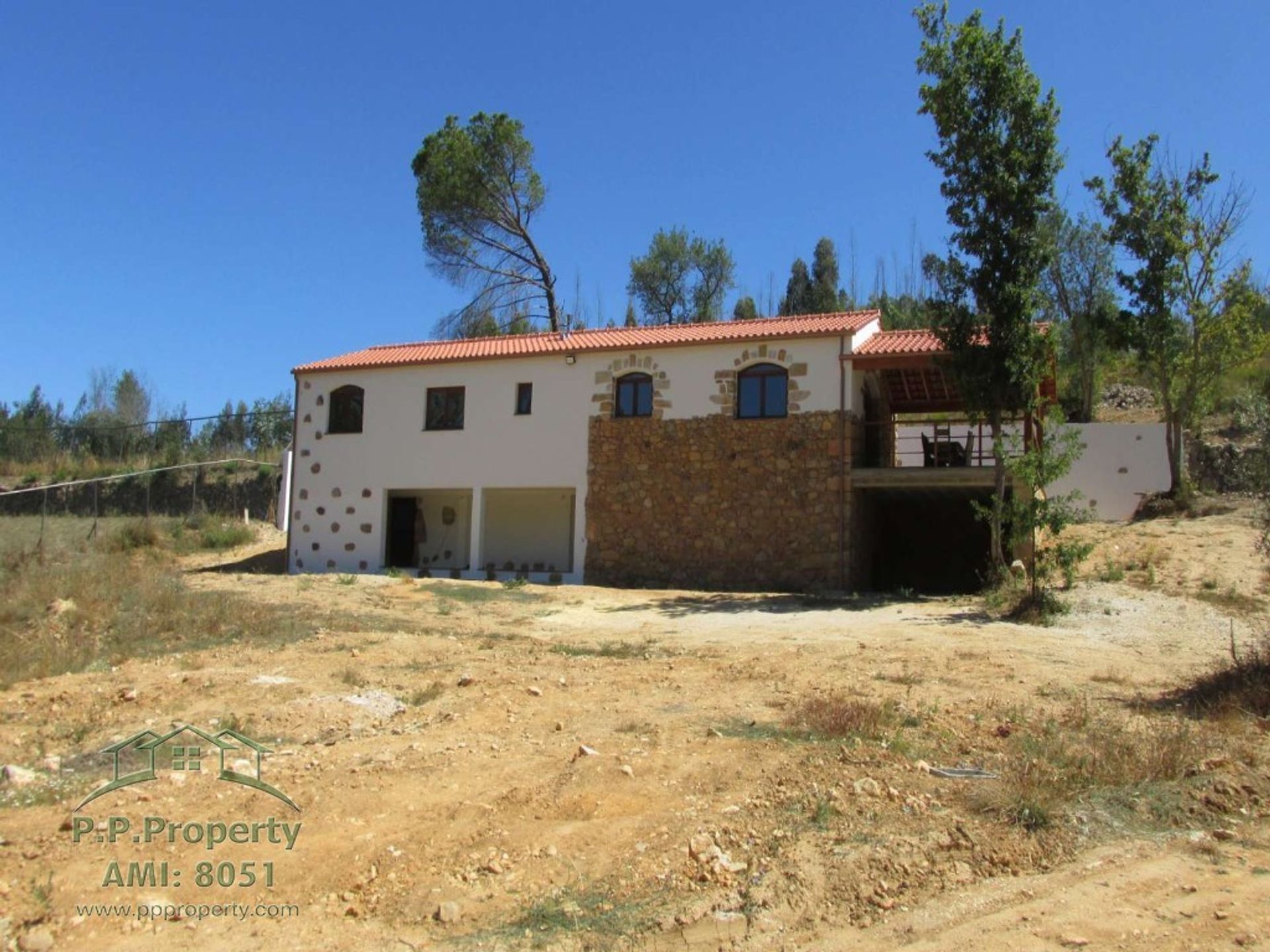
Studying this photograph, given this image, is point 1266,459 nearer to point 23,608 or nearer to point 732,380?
point 732,380

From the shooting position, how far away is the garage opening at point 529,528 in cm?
2441

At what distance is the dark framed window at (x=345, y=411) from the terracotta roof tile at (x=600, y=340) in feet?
1.94

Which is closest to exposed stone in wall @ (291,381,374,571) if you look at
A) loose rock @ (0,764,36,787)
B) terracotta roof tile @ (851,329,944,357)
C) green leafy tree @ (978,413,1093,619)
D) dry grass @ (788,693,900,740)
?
terracotta roof tile @ (851,329,944,357)

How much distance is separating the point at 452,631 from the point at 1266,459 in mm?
9534

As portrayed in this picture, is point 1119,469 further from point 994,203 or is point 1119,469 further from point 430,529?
point 430,529

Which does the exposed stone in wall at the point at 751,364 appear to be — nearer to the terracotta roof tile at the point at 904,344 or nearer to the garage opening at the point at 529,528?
the terracotta roof tile at the point at 904,344

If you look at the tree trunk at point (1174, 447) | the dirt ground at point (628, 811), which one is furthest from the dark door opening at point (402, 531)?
the tree trunk at point (1174, 447)

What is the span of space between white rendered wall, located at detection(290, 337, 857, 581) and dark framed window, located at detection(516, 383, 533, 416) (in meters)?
0.11

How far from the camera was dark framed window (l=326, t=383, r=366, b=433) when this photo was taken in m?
24.1

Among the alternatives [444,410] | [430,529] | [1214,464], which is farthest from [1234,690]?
[430,529]

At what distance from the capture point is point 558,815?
18.9 feet

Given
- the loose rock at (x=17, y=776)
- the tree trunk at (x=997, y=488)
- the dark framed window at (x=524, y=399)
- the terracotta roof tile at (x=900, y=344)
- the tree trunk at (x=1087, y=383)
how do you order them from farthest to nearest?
the tree trunk at (x=1087, y=383)
the dark framed window at (x=524, y=399)
the terracotta roof tile at (x=900, y=344)
the tree trunk at (x=997, y=488)
the loose rock at (x=17, y=776)

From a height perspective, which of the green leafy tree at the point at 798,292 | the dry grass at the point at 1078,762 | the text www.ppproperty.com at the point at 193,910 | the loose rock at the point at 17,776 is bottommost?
the text www.ppproperty.com at the point at 193,910

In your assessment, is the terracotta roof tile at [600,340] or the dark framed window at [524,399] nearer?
the terracotta roof tile at [600,340]
